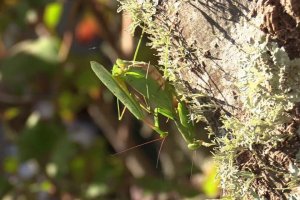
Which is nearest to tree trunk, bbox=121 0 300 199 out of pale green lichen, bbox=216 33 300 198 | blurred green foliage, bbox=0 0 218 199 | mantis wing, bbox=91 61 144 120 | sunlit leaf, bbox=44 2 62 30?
pale green lichen, bbox=216 33 300 198

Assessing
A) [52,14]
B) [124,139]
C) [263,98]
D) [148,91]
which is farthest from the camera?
→ [52,14]

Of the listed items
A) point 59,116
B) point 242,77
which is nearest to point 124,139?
point 59,116

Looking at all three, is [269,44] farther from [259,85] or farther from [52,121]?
[52,121]

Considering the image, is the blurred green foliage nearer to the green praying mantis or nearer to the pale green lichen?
the green praying mantis

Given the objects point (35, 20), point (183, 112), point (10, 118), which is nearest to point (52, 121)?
point (10, 118)

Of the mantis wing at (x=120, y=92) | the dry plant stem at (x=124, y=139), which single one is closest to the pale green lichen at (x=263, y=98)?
the mantis wing at (x=120, y=92)

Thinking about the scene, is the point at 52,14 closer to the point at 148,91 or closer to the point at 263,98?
the point at 148,91
